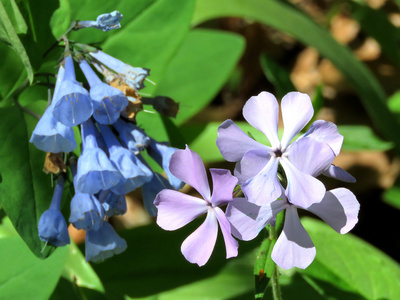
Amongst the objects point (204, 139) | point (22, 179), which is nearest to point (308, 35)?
point (204, 139)

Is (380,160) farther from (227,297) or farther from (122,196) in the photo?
(122,196)

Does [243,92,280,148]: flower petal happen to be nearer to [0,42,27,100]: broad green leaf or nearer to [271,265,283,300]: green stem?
[271,265,283,300]: green stem

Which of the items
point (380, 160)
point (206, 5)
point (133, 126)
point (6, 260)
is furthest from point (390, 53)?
point (6, 260)

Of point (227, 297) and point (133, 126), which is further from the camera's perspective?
point (227, 297)

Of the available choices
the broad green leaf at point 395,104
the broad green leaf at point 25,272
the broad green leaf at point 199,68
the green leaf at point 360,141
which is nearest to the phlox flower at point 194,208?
the broad green leaf at point 25,272

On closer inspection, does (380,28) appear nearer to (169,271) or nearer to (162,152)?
(169,271)

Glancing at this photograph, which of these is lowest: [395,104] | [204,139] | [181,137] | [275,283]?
[395,104]

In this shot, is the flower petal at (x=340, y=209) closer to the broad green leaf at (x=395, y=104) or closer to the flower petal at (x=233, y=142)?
the flower petal at (x=233, y=142)
